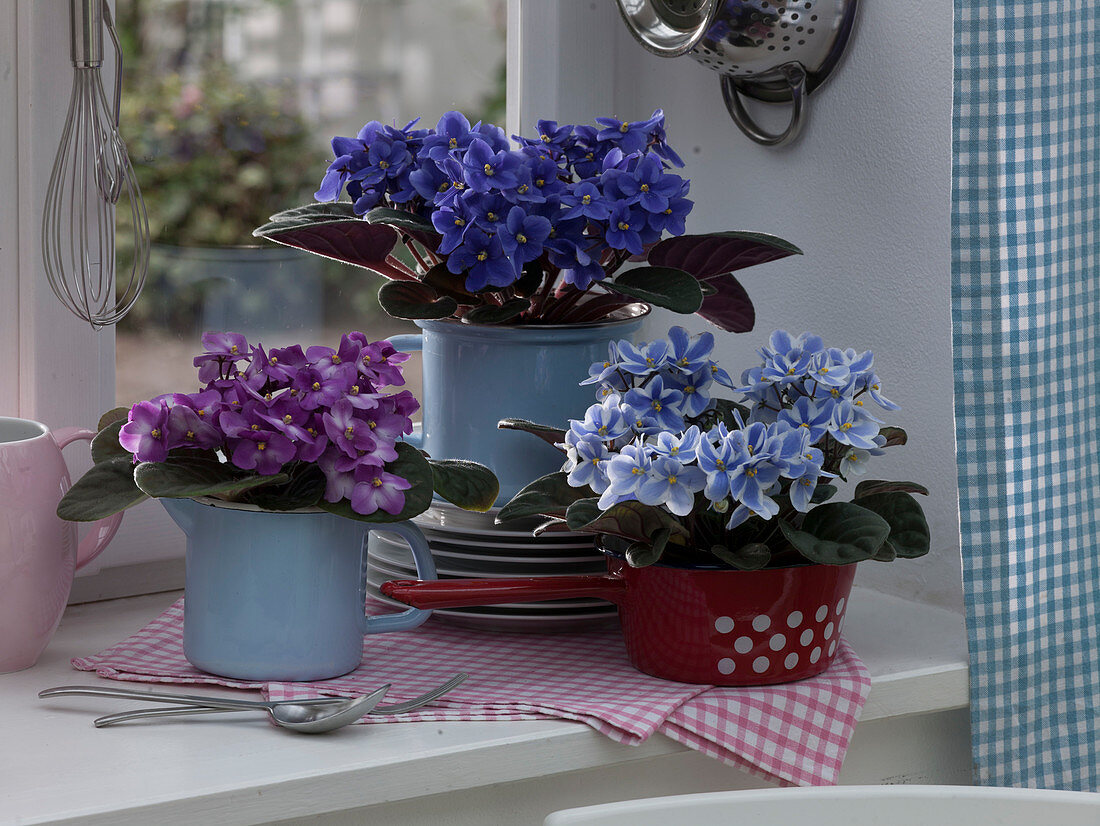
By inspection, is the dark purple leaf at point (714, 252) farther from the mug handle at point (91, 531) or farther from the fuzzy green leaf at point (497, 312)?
the mug handle at point (91, 531)

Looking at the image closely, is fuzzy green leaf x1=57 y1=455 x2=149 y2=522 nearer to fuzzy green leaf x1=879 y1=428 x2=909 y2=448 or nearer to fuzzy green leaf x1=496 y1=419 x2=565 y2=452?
fuzzy green leaf x1=496 y1=419 x2=565 y2=452

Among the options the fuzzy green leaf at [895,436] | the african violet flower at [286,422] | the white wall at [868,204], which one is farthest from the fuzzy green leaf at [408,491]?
the white wall at [868,204]

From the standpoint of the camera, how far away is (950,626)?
1052 millimetres

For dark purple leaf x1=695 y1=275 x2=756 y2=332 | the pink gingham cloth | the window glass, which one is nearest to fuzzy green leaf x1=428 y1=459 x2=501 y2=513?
the pink gingham cloth

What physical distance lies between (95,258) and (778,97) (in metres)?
0.62

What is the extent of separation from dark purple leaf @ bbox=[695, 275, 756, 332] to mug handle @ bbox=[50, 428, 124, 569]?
1.62 feet

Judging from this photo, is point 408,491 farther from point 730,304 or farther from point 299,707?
point 730,304

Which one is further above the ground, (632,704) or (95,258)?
(95,258)

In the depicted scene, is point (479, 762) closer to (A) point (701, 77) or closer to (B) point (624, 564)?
(B) point (624, 564)

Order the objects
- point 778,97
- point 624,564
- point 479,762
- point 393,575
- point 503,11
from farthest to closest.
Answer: point 503,11 < point 778,97 < point 393,575 < point 624,564 < point 479,762

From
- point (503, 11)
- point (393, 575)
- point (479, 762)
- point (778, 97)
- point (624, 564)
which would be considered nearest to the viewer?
point (479, 762)

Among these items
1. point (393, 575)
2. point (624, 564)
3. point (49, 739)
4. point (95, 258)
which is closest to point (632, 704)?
point (624, 564)

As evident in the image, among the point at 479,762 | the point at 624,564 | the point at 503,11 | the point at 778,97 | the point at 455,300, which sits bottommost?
the point at 479,762

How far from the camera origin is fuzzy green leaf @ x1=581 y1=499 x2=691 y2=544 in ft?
2.80
